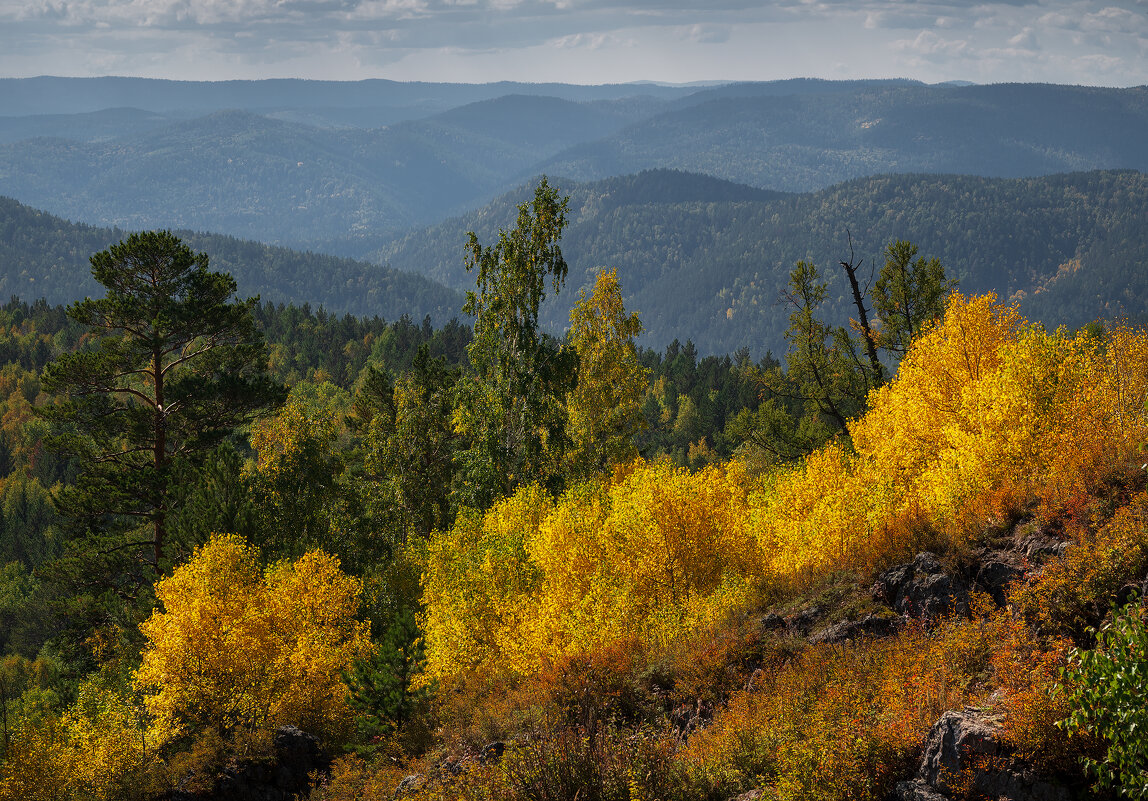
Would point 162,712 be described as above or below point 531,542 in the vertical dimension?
below

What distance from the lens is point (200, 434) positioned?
38.1 metres

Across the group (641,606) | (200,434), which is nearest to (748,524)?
(641,606)

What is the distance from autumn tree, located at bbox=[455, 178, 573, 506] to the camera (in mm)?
38094

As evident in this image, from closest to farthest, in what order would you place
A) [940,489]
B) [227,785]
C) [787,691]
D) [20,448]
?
[787,691] < [940,489] < [227,785] < [20,448]

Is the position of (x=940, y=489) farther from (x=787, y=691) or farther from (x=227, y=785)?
(x=227, y=785)

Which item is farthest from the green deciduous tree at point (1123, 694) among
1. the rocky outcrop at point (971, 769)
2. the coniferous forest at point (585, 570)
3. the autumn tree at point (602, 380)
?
the autumn tree at point (602, 380)

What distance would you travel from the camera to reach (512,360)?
3831cm

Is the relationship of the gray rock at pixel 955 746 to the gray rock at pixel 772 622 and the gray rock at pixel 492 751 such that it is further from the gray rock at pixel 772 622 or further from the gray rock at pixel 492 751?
the gray rock at pixel 492 751

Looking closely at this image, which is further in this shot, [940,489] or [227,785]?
[227,785]

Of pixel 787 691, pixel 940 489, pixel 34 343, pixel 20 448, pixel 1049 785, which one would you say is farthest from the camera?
pixel 34 343

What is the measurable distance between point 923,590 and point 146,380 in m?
36.1

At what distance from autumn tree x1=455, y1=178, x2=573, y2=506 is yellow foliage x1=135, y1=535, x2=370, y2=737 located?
9.48 meters

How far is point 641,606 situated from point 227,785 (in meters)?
14.4

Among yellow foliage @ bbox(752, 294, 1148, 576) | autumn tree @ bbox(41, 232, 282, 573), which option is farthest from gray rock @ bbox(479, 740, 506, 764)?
autumn tree @ bbox(41, 232, 282, 573)
